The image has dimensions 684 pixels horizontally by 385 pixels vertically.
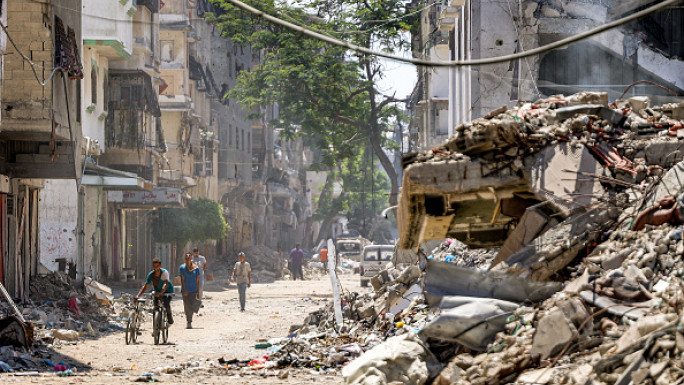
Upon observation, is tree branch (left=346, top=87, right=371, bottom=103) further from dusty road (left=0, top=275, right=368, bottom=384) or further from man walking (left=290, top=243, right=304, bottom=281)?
man walking (left=290, top=243, right=304, bottom=281)

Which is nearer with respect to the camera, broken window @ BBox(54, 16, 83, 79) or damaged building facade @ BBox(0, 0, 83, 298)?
damaged building facade @ BBox(0, 0, 83, 298)

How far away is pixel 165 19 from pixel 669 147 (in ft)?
127

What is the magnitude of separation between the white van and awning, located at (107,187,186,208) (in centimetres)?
766

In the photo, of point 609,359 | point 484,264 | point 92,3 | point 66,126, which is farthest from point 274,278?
point 609,359

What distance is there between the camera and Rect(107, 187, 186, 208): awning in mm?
37094

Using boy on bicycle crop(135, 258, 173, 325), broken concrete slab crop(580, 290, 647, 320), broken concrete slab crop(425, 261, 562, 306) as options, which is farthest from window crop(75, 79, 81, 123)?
broken concrete slab crop(580, 290, 647, 320)

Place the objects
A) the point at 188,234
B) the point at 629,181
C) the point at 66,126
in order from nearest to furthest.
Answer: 1. the point at 629,181
2. the point at 66,126
3. the point at 188,234

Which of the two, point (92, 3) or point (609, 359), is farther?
point (92, 3)

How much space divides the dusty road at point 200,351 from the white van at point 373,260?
6.94 metres

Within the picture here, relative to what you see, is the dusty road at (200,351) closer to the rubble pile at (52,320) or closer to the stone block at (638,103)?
the rubble pile at (52,320)

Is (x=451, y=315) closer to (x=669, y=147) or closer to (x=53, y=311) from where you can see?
(x=669, y=147)

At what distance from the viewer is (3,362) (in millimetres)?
12586

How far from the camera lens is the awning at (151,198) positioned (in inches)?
1460

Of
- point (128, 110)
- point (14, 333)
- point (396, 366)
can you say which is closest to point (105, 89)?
point (128, 110)
